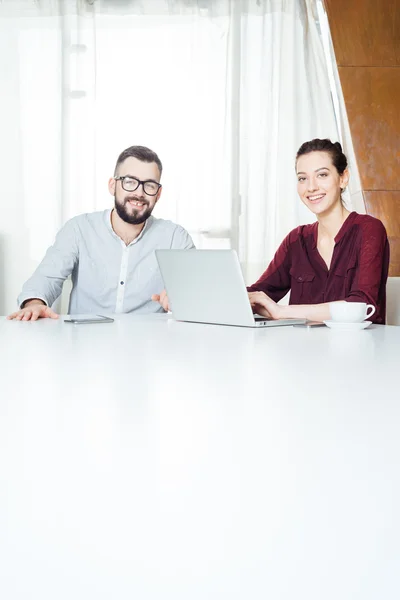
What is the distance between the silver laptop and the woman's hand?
6 cm

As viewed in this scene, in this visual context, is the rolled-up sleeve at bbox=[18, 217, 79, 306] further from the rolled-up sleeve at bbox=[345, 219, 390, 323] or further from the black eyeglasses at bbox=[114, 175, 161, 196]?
the rolled-up sleeve at bbox=[345, 219, 390, 323]

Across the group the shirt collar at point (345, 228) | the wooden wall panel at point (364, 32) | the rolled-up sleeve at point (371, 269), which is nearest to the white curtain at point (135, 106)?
the wooden wall panel at point (364, 32)

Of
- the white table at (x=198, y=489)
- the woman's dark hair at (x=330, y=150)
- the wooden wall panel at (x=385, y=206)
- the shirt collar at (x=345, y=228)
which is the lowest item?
the white table at (x=198, y=489)

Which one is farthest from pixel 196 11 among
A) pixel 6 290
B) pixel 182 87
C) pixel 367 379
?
pixel 367 379

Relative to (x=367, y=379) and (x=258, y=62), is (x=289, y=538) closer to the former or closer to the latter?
(x=367, y=379)

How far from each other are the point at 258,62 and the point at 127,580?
16.3 ft

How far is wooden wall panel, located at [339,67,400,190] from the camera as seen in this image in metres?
4.09

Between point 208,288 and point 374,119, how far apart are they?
9.17 feet

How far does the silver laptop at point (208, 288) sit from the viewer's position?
1.64 m

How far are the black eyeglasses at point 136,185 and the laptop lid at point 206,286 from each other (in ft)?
3.55

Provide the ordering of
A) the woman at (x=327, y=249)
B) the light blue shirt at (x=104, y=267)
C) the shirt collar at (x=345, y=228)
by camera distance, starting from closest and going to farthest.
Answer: the woman at (x=327, y=249), the shirt collar at (x=345, y=228), the light blue shirt at (x=104, y=267)

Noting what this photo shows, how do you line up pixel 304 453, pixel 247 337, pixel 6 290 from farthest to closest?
pixel 6 290, pixel 247 337, pixel 304 453

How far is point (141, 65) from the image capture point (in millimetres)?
4789

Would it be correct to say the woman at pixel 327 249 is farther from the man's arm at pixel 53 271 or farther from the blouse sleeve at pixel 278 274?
the man's arm at pixel 53 271
